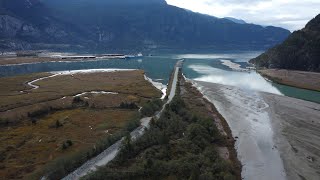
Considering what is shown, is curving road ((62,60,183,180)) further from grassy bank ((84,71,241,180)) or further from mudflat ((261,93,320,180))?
mudflat ((261,93,320,180))

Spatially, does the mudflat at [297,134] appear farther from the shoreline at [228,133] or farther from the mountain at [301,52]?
the mountain at [301,52]

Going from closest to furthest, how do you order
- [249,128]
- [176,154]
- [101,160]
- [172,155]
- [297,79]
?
[101,160], [172,155], [176,154], [249,128], [297,79]

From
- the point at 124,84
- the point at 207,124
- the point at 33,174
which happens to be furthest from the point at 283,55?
the point at 33,174

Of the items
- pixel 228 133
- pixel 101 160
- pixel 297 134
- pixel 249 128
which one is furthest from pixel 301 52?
pixel 101 160

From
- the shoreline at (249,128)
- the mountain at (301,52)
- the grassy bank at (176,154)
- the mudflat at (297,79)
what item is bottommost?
the shoreline at (249,128)

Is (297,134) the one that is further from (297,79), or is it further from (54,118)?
(297,79)

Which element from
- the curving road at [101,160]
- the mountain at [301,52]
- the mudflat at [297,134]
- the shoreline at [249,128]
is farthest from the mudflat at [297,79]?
the curving road at [101,160]

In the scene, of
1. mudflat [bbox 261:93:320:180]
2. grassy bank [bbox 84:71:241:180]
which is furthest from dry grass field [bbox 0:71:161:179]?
mudflat [bbox 261:93:320:180]
